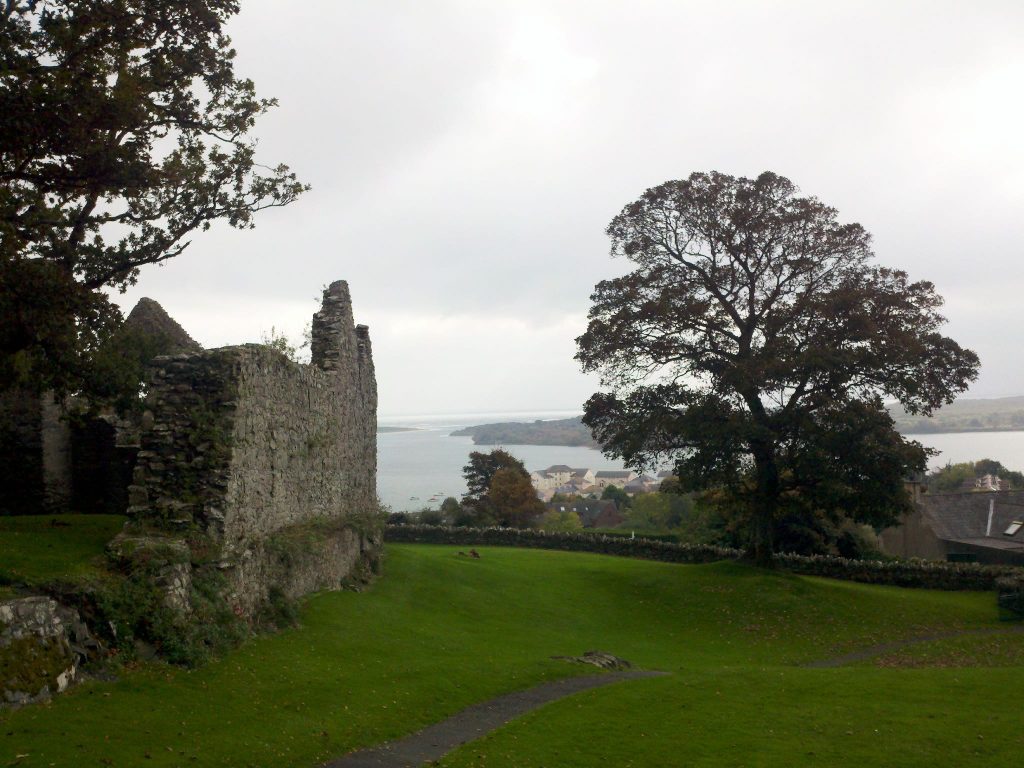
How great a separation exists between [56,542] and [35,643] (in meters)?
3.86

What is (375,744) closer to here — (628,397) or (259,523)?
(259,523)

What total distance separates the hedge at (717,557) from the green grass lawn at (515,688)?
9431mm

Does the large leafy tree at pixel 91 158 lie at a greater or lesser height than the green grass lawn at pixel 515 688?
greater

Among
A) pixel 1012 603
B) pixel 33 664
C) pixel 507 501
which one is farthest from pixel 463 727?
pixel 507 501

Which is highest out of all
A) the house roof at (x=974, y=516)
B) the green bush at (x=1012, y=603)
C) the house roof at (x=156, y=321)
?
the house roof at (x=156, y=321)

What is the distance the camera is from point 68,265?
17.2m

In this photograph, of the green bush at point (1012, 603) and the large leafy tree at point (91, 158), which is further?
the green bush at point (1012, 603)

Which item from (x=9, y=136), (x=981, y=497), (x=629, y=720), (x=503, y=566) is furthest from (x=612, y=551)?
(x=9, y=136)

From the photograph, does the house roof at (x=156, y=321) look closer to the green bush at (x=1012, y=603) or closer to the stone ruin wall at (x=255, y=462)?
the stone ruin wall at (x=255, y=462)

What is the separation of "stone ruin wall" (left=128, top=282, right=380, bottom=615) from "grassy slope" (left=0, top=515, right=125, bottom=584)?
3.32ft

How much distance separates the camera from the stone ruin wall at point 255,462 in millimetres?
14172

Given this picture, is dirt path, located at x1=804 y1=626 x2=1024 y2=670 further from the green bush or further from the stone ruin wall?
the stone ruin wall

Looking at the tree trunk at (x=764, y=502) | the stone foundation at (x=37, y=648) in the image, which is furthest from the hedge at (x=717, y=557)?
the stone foundation at (x=37, y=648)

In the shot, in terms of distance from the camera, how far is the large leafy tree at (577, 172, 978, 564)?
2745cm
